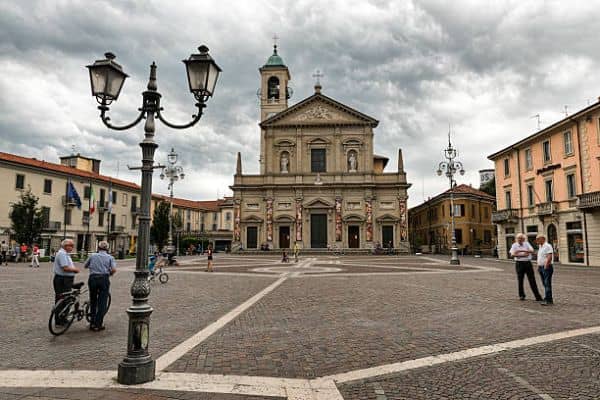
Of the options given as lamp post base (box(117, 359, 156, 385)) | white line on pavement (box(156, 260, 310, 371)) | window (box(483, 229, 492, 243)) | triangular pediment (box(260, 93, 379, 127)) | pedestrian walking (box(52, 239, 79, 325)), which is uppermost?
triangular pediment (box(260, 93, 379, 127))

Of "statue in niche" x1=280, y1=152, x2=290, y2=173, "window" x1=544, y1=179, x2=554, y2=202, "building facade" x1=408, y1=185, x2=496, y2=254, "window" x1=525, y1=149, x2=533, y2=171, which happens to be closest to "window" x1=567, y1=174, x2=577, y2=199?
"window" x1=544, y1=179, x2=554, y2=202

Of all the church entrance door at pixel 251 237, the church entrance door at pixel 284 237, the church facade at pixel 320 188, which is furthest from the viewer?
the church entrance door at pixel 251 237

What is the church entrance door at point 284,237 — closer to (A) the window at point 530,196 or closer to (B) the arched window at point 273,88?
(B) the arched window at point 273,88

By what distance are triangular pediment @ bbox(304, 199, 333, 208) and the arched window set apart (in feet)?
64.2

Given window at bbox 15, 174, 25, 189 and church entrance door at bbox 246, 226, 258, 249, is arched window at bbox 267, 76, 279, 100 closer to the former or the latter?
church entrance door at bbox 246, 226, 258, 249

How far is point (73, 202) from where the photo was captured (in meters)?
39.6

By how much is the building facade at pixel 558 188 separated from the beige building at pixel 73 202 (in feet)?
118

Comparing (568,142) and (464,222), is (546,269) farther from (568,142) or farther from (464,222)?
(464,222)

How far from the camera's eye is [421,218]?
66.6m

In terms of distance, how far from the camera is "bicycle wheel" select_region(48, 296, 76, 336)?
6873 millimetres

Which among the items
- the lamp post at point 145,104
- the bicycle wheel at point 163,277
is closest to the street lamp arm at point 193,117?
the lamp post at point 145,104

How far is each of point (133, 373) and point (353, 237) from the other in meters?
45.3

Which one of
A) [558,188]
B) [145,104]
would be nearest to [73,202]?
[145,104]

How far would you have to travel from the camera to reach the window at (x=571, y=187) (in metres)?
28.6
